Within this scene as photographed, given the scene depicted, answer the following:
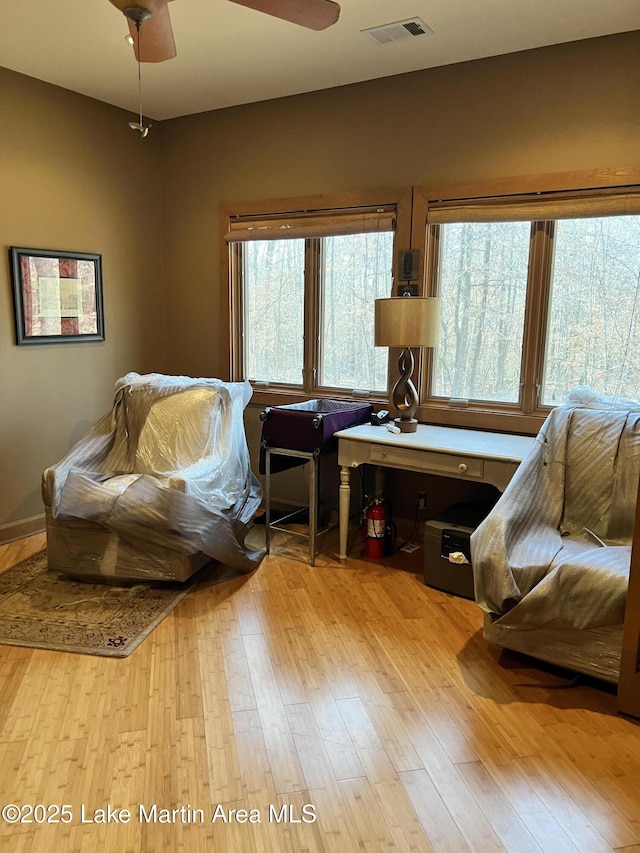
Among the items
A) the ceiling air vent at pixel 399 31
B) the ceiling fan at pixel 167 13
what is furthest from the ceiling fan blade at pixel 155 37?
the ceiling air vent at pixel 399 31

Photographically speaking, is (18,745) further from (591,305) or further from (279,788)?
(591,305)

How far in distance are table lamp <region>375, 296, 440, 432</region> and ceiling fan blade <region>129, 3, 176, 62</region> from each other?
1.57 m

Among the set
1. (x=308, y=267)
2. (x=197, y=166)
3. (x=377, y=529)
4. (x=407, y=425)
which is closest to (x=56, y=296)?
(x=197, y=166)

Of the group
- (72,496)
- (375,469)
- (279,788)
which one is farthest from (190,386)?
(279,788)

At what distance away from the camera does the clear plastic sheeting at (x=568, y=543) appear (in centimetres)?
234

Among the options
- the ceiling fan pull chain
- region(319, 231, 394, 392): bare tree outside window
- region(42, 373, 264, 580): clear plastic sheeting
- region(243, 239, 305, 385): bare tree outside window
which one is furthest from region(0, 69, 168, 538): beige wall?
region(319, 231, 394, 392): bare tree outside window

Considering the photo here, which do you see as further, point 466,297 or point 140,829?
point 466,297

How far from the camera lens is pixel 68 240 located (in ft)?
13.2

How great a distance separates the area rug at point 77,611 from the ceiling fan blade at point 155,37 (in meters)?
2.38

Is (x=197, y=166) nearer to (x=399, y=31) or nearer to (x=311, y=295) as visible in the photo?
(x=311, y=295)

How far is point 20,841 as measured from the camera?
1706 millimetres

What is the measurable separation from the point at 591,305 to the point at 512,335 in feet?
1.41

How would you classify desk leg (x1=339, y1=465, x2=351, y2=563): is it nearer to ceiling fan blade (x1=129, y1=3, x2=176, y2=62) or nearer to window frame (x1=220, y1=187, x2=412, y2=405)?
window frame (x1=220, y1=187, x2=412, y2=405)

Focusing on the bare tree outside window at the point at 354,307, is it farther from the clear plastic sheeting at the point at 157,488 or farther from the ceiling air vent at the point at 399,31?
the ceiling air vent at the point at 399,31
